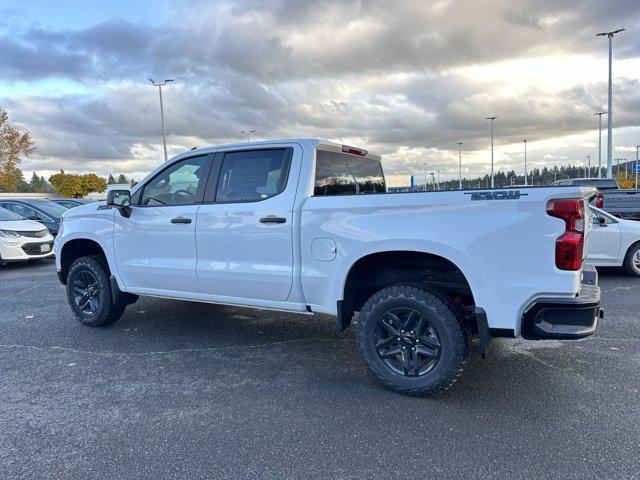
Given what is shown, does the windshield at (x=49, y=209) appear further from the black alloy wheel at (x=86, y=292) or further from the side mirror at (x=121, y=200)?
the side mirror at (x=121, y=200)

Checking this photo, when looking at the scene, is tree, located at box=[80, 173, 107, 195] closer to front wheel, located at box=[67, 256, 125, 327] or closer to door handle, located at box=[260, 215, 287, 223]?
Answer: front wheel, located at box=[67, 256, 125, 327]

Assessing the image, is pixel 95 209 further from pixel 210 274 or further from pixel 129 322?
pixel 210 274

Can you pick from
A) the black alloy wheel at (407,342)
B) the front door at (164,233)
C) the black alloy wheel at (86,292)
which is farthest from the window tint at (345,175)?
the black alloy wheel at (86,292)

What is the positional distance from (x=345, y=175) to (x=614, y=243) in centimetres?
576

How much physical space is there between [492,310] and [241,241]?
7.18 feet

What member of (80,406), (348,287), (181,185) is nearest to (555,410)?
(348,287)

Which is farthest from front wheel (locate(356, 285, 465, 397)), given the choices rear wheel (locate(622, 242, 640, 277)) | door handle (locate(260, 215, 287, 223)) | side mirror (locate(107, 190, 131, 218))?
rear wheel (locate(622, 242, 640, 277))

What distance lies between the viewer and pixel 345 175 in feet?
15.2

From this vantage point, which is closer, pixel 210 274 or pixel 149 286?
pixel 210 274

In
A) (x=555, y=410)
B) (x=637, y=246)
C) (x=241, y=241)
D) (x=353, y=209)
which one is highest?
(x=353, y=209)

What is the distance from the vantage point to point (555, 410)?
11.0 feet

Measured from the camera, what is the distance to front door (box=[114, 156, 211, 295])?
15.1 ft

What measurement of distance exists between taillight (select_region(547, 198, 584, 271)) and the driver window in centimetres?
319

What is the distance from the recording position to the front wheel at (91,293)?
5.37 meters
